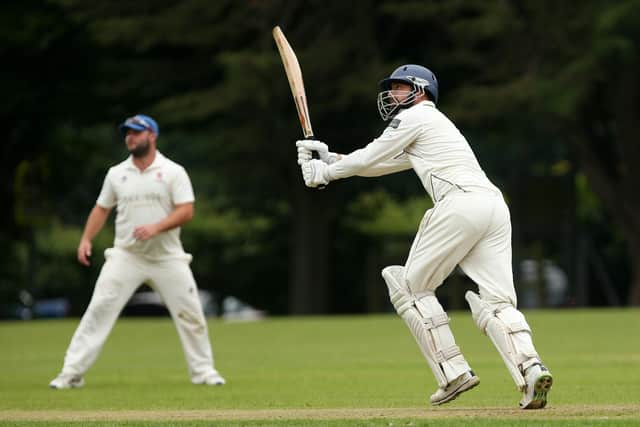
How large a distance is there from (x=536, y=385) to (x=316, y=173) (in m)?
1.93

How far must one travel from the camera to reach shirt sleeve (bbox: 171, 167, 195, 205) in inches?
512

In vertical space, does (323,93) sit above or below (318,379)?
above

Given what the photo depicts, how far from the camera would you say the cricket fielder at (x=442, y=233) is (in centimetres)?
929

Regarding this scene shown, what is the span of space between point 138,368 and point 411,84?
783 cm

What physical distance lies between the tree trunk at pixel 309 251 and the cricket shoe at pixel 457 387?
1001 inches

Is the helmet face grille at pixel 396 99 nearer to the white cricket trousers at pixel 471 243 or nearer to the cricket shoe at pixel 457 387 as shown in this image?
the white cricket trousers at pixel 471 243

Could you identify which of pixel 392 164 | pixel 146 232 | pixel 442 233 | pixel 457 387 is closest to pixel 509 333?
pixel 457 387

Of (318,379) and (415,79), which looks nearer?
(415,79)

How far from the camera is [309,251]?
115 feet

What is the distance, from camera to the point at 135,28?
31.1 meters

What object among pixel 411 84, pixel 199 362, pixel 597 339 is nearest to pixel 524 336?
pixel 411 84

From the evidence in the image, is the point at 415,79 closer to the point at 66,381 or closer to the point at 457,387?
the point at 457,387

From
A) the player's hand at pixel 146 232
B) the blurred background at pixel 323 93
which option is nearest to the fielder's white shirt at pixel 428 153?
the player's hand at pixel 146 232

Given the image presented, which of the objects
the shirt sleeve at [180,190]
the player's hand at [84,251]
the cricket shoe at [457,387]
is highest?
the shirt sleeve at [180,190]
